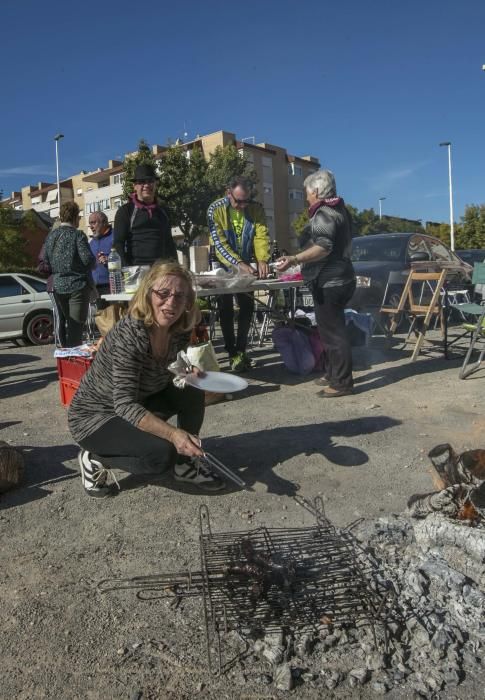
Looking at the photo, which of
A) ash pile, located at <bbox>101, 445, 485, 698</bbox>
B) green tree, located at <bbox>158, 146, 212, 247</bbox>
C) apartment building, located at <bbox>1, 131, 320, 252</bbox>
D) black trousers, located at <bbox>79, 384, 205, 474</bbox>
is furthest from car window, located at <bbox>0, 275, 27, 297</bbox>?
apartment building, located at <bbox>1, 131, 320, 252</bbox>

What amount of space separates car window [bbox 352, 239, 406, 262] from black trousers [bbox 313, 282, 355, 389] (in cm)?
552

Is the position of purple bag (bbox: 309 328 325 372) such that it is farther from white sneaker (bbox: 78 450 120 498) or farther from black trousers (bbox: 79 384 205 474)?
white sneaker (bbox: 78 450 120 498)

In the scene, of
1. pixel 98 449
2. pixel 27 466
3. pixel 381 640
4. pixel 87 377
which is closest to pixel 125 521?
pixel 98 449

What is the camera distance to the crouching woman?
2959 mm

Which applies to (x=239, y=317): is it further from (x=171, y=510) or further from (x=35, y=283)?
(x=35, y=283)

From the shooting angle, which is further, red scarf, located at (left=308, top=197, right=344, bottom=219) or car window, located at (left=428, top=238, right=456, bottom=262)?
car window, located at (left=428, top=238, right=456, bottom=262)

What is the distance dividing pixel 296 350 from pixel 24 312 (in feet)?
24.1

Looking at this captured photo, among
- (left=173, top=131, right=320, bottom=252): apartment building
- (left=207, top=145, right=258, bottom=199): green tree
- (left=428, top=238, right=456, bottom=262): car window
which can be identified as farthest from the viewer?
(left=173, top=131, right=320, bottom=252): apartment building

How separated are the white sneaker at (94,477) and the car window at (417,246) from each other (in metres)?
8.41

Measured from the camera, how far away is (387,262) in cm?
1017

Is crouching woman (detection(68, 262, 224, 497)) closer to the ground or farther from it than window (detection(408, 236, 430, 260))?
closer to the ground

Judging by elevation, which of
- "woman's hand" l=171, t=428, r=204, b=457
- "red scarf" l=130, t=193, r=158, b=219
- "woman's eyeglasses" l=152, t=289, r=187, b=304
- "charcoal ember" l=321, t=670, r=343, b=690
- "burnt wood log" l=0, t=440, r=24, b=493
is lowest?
"charcoal ember" l=321, t=670, r=343, b=690

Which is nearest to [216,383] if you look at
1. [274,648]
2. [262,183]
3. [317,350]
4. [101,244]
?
[274,648]

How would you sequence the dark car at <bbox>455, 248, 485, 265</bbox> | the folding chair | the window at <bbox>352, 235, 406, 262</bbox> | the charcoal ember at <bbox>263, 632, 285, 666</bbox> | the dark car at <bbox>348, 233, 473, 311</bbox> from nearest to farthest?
1. the charcoal ember at <bbox>263, 632, 285, 666</bbox>
2. the folding chair
3. the dark car at <bbox>348, 233, 473, 311</bbox>
4. the window at <bbox>352, 235, 406, 262</bbox>
5. the dark car at <bbox>455, 248, 485, 265</bbox>
